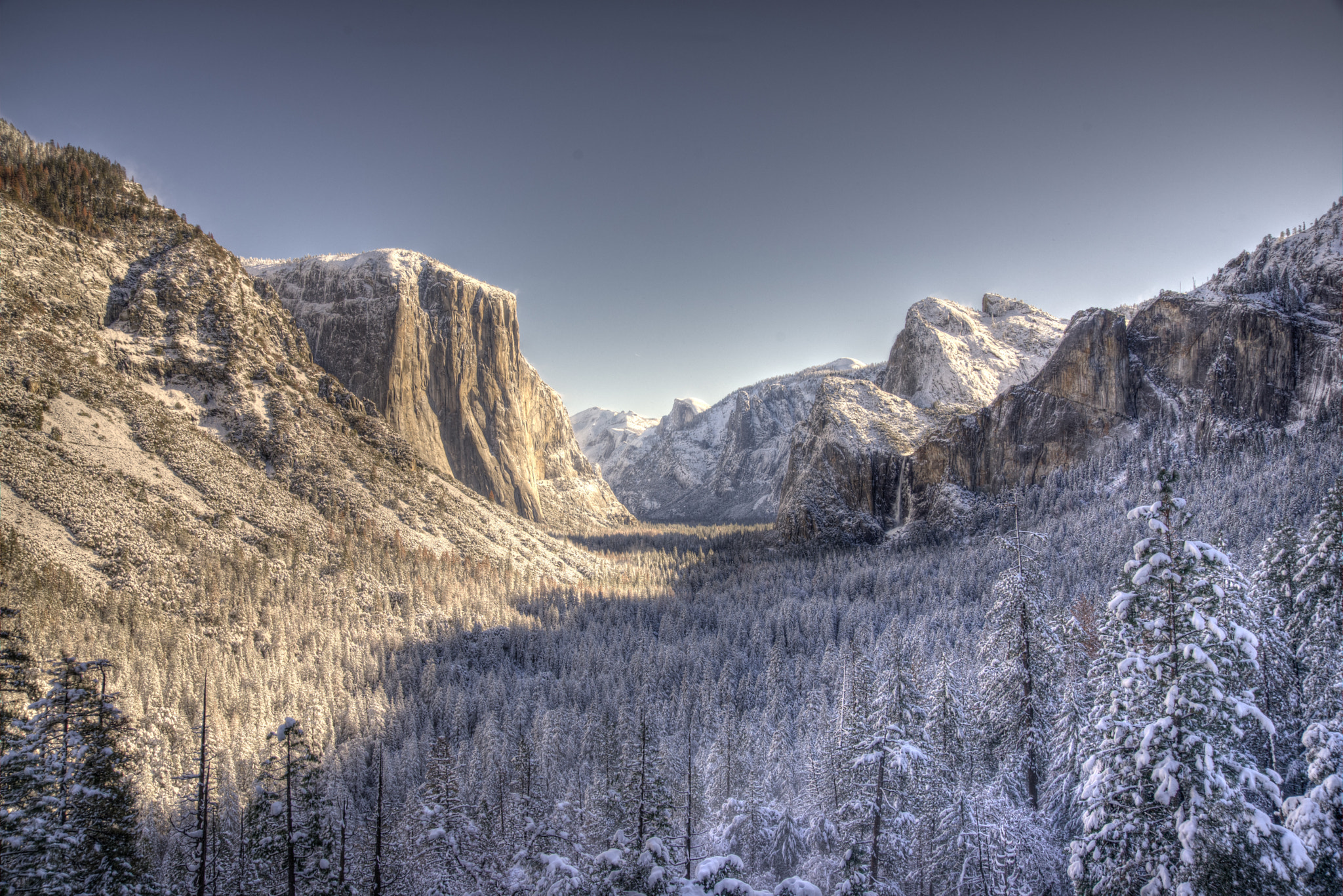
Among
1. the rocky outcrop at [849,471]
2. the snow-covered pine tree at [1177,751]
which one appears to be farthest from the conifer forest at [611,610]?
the rocky outcrop at [849,471]

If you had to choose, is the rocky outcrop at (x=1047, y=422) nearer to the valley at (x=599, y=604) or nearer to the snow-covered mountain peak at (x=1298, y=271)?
the valley at (x=599, y=604)

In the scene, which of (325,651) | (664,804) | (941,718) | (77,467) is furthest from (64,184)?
(941,718)

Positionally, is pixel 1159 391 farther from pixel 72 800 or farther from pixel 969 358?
pixel 72 800

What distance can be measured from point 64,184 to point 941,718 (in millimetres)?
128778

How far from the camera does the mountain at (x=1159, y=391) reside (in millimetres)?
103062

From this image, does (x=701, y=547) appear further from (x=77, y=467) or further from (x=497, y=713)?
(x=77, y=467)

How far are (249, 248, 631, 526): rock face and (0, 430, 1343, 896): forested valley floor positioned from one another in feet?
239

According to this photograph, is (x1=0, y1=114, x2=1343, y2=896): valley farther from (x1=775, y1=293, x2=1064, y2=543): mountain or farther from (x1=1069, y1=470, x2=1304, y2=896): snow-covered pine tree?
(x1=775, y1=293, x2=1064, y2=543): mountain

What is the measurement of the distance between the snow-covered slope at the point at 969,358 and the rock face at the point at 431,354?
136 m

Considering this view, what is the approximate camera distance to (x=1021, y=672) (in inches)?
787

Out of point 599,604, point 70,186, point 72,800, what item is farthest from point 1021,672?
point 70,186

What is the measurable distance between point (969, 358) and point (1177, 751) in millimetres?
202368

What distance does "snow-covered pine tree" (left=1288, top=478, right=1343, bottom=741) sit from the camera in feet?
58.5

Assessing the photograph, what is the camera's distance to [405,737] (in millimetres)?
51750
